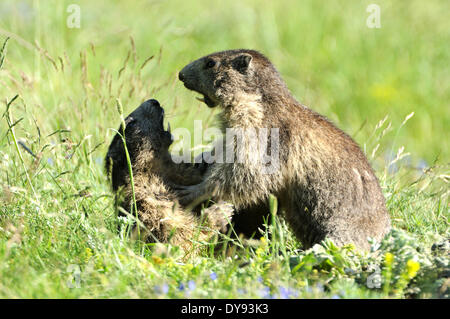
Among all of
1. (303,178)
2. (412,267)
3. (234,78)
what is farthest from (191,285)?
(234,78)

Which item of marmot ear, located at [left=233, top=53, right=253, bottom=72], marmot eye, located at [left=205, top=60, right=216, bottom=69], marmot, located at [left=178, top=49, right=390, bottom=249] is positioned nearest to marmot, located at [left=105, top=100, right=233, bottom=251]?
marmot, located at [left=178, top=49, right=390, bottom=249]

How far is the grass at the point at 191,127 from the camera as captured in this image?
399 cm

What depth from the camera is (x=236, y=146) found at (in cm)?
532

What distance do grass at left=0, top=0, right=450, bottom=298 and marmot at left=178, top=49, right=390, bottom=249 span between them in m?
0.29

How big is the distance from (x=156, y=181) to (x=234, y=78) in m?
1.13

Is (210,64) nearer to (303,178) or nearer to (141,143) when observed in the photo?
(141,143)

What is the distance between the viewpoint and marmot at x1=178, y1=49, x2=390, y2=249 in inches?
199

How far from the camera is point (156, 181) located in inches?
206

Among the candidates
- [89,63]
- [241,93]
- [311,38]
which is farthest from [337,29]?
[241,93]

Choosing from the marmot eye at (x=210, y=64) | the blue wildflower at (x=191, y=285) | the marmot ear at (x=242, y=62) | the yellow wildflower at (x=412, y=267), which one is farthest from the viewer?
the marmot eye at (x=210, y=64)

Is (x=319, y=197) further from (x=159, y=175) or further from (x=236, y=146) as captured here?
(x=159, y=175)

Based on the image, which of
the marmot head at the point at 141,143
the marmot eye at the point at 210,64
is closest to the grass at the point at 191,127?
the marmot head at the point at 141,143

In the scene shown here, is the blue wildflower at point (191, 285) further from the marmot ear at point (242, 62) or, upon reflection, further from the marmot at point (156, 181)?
the marmot ear at point (242, 62)

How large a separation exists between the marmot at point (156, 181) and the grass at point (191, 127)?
246mm
